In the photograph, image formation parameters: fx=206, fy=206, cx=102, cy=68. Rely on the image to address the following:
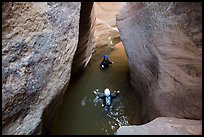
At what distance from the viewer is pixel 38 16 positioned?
10.3ft

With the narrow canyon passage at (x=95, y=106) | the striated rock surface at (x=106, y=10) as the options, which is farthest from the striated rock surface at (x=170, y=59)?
the striated rock surface at (x=106, y=10)


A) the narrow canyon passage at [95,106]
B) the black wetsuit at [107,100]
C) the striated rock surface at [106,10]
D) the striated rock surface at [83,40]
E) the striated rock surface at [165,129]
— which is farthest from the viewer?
the striated rock surface at [106,10]

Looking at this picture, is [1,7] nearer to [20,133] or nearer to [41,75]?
[41,75]

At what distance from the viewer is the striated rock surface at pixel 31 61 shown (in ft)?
8.93

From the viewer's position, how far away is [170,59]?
3820 mm

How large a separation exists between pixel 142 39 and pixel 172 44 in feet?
3.59

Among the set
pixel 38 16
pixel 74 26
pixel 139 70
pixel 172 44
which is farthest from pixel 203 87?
pixel 38 16

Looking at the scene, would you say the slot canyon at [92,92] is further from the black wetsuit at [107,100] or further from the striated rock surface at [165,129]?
the black wetsuit at [107,100]

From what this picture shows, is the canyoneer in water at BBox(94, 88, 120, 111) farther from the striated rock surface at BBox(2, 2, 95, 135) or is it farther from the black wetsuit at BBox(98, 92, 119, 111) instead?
the striated rock surface at BBox(2, 2, 95, 135)

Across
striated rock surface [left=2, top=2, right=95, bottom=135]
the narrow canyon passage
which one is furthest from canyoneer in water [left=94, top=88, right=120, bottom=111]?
striated rock surface [left=2, top=2, right=95, bottom=135]

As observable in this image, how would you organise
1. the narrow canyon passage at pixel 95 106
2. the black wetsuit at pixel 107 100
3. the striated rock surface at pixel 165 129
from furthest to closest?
the black wetsuit at pixel 107 100
the narrow canyon passage at pixel 95 106
the striated rock surface at pixel 165 129

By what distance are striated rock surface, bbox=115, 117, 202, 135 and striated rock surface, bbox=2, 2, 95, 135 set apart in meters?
1.24

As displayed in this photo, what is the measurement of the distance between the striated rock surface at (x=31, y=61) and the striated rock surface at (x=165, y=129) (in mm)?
1241

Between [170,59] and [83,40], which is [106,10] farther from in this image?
[170,59]
